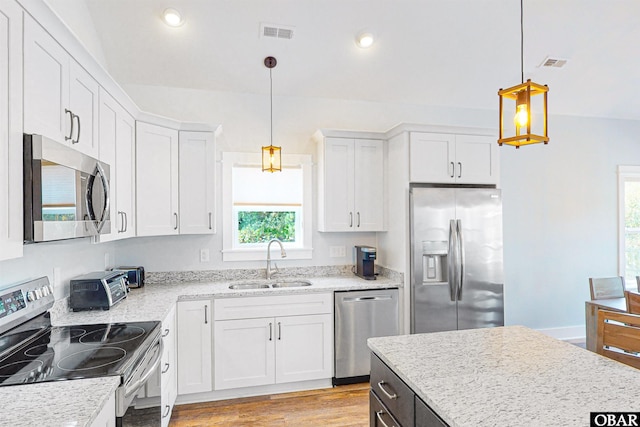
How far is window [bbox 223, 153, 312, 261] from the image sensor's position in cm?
368

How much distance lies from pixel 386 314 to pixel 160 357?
1964mm

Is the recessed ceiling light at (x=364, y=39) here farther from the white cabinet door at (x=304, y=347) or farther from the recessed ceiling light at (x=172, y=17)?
the white cabinet door at (x=304, y=347)

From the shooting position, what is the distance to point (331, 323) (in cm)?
323

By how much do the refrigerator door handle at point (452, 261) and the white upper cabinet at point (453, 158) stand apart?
47 cm

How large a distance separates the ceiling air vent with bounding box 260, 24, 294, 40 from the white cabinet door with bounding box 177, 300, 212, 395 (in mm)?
2292

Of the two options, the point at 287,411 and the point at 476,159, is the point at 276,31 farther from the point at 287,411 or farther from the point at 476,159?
the point at 287,411

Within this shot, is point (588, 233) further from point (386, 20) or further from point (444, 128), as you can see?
point (386, 20)

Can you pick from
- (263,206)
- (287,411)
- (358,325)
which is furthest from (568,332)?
(263,206)

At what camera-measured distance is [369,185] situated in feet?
12.1

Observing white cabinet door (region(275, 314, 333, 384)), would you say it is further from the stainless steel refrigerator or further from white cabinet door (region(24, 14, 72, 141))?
white cabinet door (region(24, 14, 72, 141))

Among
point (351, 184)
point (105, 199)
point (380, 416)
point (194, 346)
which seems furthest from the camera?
point (351, 184)

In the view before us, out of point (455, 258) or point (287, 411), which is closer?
point (287, 411)

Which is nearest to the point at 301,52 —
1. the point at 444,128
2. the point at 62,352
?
the point at 444,128

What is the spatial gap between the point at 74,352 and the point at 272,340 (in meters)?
1.67
